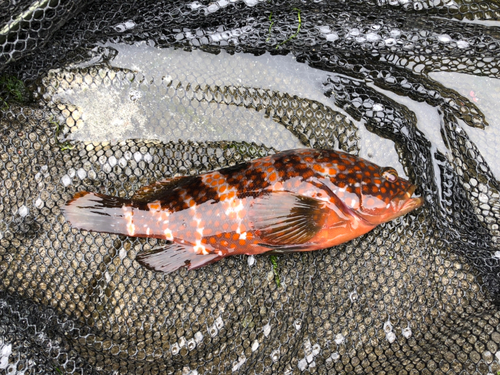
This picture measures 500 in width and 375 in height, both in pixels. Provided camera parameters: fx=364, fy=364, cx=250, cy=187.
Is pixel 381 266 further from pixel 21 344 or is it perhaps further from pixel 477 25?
pixel 21 344

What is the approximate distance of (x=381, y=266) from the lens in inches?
130

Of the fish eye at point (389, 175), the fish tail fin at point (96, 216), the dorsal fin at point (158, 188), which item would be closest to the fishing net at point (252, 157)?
the dorsal fin at point (158, 188)

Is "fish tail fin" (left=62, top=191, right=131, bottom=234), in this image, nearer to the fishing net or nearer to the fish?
the fish

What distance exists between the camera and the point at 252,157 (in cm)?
347

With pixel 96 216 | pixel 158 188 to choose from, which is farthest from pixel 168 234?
pixel 96 216

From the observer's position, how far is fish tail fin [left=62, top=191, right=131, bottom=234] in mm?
3006

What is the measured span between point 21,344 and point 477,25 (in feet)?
15.6

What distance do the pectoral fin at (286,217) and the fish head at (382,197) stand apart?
34 centimetres

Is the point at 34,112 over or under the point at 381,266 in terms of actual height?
over

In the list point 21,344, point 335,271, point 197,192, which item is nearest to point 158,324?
point 21,344

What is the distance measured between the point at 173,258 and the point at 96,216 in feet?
2.37

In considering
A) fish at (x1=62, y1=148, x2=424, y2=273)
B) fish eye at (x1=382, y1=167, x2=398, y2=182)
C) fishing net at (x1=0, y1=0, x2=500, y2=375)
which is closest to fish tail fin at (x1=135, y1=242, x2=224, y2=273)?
fish at (x1=62, y1=148, x2=424, y2=273)

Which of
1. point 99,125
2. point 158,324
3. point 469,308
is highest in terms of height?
point 99,125

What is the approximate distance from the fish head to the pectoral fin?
34cm
